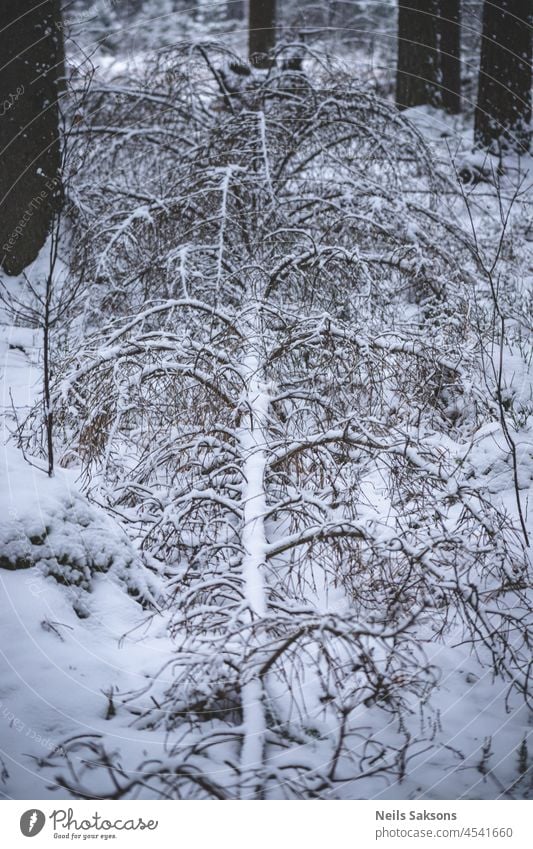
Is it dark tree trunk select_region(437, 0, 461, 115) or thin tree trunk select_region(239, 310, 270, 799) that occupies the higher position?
dark tree trunk select_region(437, 0, 461, 115)

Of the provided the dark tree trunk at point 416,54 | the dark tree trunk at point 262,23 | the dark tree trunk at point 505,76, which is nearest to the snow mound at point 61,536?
the dark tree trunk at point 505,76

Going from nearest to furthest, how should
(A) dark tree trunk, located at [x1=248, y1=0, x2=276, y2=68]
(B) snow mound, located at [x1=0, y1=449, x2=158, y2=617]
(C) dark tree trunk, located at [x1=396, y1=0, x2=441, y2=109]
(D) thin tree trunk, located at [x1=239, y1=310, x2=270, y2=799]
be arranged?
(D) thin tree trunk, located at [x1=239, y1=310, x2=270, y2=799] < (B) snow mound, located at [x1=0, y1=449, x2=158, y2=617] < (C) dark tree trunk, located at [x1=396, y1=0, x2=441, y2=109] < (A) dark tree trunk, located at [x1=248, y1=0, x2=276, y2=68]

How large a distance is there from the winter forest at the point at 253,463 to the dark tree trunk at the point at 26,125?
24 millimetres

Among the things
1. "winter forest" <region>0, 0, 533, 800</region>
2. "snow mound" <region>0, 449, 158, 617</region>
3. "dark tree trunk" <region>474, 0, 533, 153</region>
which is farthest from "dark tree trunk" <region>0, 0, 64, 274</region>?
"dark tree trunk" <region>474, 0, 533, 153</region>

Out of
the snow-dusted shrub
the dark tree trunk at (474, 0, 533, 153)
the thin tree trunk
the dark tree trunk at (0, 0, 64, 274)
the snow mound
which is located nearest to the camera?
the thin tree trunk

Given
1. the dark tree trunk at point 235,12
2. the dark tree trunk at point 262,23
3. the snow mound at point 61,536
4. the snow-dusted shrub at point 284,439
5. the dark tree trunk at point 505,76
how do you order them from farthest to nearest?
the dark tree trunk at point 235,12 < the dark tree trunk at point 262,23 < the dark tree trunk at point 505,76 < the snow mound at point 61,536 < the snow-dusted shrub at point 284,439

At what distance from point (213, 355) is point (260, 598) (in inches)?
59.6

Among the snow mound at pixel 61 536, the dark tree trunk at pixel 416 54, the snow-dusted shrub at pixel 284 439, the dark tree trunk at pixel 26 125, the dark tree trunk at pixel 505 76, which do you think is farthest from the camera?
the dark tree trunk at pixel 416 54

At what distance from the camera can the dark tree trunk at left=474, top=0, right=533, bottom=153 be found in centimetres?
802

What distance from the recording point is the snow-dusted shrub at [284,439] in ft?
7.59

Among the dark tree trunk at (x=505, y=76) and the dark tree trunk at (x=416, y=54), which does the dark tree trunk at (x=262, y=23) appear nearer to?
the dark tree trunk at (x=416, y=54)

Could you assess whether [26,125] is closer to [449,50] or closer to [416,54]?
[416,54]

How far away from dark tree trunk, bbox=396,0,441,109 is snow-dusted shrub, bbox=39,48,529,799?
478cm

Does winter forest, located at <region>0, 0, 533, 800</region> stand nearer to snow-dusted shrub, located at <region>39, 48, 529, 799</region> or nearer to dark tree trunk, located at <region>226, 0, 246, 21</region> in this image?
snow-dusted shrub, located at <region>39, 48, 529, 799</region>
